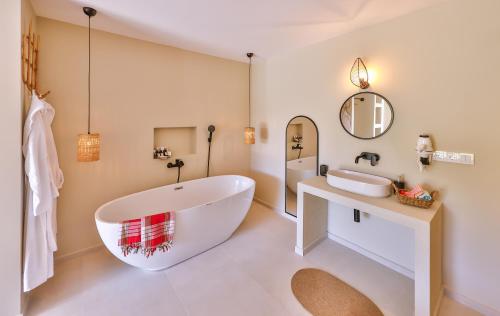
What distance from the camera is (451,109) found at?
1801 mm

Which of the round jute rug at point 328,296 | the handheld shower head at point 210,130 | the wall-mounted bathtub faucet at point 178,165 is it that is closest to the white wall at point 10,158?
the wall-mounted bathtub faucet at point 178,165

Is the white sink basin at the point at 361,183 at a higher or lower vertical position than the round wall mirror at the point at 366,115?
lower

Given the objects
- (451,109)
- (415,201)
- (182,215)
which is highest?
(451,109)

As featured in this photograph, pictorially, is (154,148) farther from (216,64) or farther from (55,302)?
(55,302)

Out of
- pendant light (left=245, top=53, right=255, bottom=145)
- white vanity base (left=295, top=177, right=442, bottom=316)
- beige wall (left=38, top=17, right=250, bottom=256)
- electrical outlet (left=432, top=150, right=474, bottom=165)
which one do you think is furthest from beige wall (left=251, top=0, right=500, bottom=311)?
beige wall (left=38, top=17, right=250, bottom=256)

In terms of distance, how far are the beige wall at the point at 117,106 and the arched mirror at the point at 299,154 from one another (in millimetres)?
1175

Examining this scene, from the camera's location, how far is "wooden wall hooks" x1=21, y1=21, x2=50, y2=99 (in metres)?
1.63

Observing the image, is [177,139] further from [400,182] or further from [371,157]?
[400,182]

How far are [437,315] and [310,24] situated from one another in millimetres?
2754

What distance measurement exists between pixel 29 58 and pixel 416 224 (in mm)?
3211

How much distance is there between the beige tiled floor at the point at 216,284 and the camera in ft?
5.75

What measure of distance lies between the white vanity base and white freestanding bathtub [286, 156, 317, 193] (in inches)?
18.2

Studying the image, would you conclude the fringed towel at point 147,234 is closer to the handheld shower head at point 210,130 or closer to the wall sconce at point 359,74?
the handheld shower head at point 210,130

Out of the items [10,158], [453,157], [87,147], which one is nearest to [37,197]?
[10,158]
